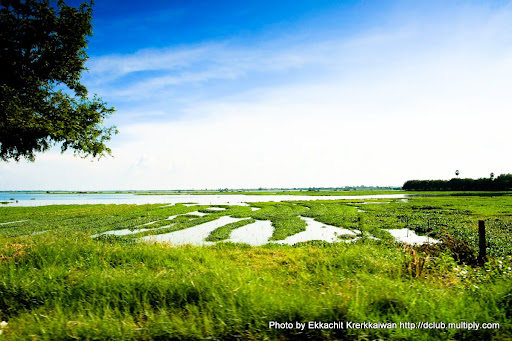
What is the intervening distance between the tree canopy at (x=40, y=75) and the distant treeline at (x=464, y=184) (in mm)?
157168

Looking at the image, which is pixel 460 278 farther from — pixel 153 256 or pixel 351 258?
pixel 153 256

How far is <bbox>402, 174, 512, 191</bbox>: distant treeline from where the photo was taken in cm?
11457

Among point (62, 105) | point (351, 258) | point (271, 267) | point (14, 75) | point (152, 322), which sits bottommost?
point (271, 267)

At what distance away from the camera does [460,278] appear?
22.5 ft

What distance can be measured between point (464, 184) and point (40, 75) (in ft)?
549

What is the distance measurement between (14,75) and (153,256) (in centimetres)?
1756

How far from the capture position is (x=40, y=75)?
720 inches


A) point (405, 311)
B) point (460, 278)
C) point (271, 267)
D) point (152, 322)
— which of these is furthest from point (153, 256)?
point (460, 278)

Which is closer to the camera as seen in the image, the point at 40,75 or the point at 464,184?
the point at 40,75

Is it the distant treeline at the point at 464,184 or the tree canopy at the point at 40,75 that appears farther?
the distant treeline at the point at 464,184

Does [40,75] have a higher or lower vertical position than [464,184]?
higher

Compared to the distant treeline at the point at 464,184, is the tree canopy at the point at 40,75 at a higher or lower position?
higher

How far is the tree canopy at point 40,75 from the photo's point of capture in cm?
1680

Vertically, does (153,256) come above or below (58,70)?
below
